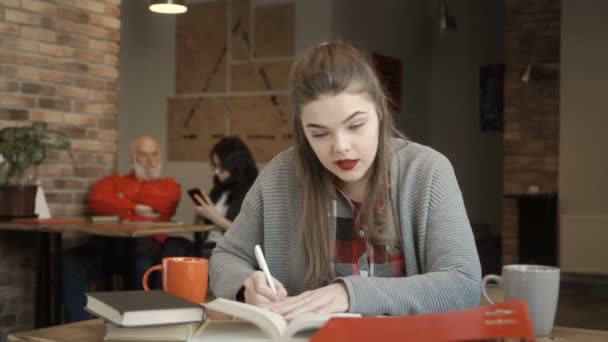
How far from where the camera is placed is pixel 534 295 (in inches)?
48.8

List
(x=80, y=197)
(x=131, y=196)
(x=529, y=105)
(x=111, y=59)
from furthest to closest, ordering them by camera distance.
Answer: (x=529, y=105) < (x=131, y=196) < (x=111, y=59) < (x=80, y=197)

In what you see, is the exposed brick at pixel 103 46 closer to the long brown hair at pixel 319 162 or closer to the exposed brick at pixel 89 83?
the exposed brick at pixel 89 83

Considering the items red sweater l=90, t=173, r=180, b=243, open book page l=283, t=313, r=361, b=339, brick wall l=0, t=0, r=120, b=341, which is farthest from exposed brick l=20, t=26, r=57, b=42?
open book page l=283, t=313, r=361, b=339

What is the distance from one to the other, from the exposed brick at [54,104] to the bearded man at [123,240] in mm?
438

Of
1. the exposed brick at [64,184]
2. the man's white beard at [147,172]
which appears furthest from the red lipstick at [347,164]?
the man's white beard at [147,172]

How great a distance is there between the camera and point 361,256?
4.85 feet

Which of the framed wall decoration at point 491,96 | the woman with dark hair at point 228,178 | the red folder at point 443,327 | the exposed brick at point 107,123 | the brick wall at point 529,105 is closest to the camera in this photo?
the red folder at point 443,327

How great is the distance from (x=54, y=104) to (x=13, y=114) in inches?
9.3

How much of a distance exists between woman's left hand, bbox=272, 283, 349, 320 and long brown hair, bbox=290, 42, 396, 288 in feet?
0.76

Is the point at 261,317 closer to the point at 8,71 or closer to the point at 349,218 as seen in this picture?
the point at 349,218

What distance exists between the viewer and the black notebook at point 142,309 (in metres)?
1.11

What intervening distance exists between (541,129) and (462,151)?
137 centimetres

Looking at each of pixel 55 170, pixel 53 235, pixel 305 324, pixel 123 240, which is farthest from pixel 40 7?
pixel 305 324

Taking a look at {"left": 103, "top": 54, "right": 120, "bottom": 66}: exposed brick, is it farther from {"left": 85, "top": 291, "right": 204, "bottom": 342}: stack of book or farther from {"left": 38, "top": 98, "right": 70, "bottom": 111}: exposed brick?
{"left": 85, "top": 291, "right": 204, "bottom": 342}: stack of book
